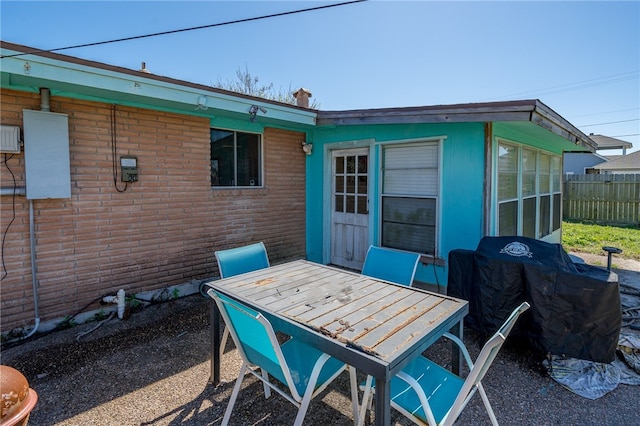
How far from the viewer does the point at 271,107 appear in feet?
15.7

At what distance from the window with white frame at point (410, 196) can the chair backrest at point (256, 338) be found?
3.29 m

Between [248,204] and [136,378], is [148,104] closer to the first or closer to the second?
[248,204]

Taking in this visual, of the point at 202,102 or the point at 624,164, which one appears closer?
the point at 202,102

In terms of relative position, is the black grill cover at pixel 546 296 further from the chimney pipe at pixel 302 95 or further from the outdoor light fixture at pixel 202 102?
the chimney pipe at pixel 302 95

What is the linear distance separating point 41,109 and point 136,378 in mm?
2876

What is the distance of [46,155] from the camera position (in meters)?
3.44

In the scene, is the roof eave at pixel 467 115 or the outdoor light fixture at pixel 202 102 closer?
the roof eave at pixel 467 115

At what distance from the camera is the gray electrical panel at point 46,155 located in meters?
3.35

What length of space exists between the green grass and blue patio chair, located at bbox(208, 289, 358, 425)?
7.81 meters

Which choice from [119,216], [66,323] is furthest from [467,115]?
[66,323]

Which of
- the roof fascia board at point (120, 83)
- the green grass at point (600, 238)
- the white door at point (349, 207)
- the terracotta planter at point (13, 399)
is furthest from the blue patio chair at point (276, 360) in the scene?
the green grass at point (600, 238)

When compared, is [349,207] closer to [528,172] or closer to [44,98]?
[528,172]

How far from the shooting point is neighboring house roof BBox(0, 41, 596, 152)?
2957mm

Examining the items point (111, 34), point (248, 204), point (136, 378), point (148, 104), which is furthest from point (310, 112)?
point (136, 378)
